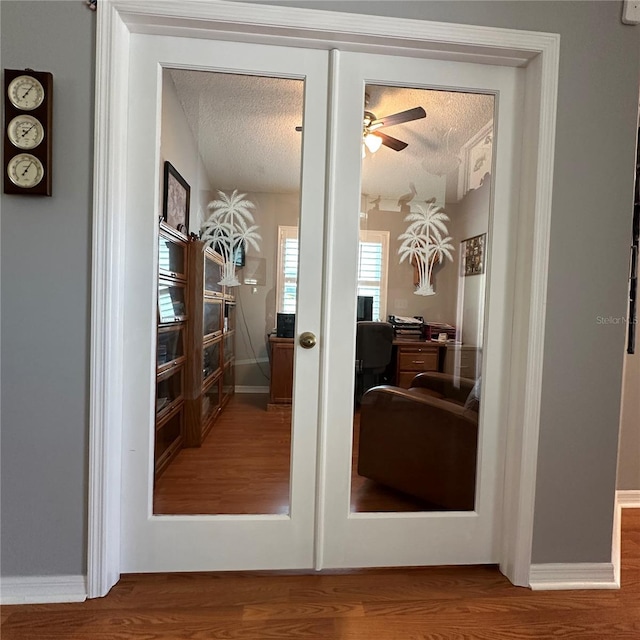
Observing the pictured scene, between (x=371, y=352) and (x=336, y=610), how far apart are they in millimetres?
972

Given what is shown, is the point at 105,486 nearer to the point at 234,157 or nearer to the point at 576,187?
the point at 234,157

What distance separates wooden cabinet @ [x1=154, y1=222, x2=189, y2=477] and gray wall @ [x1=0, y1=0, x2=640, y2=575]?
0.27m

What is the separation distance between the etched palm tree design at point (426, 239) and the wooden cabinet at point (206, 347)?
2.60 ft

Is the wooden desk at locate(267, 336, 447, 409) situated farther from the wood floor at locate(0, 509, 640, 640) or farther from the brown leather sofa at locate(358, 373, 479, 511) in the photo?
the wood floor at locate(0, 509, 640, 640)

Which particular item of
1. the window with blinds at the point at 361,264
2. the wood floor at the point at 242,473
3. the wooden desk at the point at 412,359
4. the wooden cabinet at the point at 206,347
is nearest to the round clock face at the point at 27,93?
the wooden cabinet at the point at 206,347

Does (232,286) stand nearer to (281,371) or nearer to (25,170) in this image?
(281,371)

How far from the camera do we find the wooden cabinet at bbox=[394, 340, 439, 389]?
170cm

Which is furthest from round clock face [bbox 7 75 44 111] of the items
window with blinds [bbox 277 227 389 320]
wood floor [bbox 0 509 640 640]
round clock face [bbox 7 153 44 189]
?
wood floor [bbox 0 509 640 640]

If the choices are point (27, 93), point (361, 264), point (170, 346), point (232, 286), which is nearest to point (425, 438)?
point (361, 264)

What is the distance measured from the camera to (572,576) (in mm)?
1580

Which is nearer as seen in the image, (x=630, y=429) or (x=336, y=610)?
(x=336, y=610)

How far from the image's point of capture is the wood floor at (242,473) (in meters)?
1.59

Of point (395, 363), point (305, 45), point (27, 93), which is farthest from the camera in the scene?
point (395, 363)

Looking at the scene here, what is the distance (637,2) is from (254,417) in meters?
2.25
